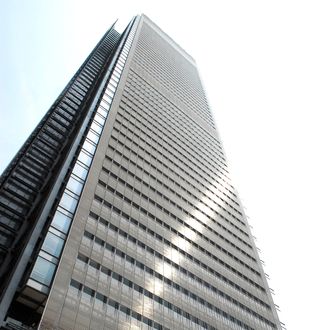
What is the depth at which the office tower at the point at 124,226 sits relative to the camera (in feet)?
104

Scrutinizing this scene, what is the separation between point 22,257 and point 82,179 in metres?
12.9

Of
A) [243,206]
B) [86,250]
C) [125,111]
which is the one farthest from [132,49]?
[86,250]

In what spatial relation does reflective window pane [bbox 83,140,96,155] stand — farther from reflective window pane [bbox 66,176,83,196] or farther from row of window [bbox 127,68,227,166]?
row of window [bbox 127,68,227,166]

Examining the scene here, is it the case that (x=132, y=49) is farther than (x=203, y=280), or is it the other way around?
(x=132, y=49)

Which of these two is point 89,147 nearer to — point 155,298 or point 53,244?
point 53,244

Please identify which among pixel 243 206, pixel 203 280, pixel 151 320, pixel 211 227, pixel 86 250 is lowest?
pixel 151 320

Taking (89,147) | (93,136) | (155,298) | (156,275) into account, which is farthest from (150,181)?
(155,298)

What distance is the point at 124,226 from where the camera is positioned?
42.5 meters

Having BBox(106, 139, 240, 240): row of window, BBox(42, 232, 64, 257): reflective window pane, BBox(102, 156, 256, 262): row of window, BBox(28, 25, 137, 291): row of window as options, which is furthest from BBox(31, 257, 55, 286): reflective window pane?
BBox(106, 139, 240, 240): row of window

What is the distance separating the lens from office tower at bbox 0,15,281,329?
3166 cm

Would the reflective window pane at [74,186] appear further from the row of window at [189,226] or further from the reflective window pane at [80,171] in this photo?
the row of window at [189,226]

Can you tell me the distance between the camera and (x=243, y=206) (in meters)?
72.3

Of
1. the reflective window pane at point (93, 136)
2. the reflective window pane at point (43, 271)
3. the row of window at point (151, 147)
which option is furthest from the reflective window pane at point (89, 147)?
the reflective window pane at point (43, 271)

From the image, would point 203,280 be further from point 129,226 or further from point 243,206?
point 243,206
